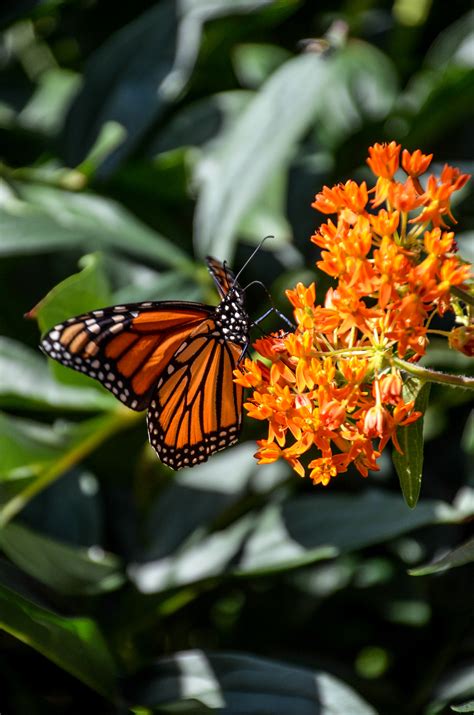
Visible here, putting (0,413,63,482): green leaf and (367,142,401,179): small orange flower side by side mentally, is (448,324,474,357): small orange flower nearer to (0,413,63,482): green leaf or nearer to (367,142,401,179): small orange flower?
(367,142,401,179): small orange flower

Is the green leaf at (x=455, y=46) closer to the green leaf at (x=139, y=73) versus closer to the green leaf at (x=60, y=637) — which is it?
the green leaf at (x=139, y=73)

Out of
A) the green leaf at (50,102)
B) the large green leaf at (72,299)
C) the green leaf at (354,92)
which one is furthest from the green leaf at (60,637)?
the green leaf at (354,92)

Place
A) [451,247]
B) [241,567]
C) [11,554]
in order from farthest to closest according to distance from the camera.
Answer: [241,567], [11,554], [451,247]

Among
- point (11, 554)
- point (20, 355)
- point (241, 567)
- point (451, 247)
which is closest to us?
point (451, 247)

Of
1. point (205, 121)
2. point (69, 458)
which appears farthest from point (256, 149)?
point (69, 458)

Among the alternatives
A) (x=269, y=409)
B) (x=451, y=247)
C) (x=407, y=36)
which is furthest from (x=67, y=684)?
(x=407, y=36)

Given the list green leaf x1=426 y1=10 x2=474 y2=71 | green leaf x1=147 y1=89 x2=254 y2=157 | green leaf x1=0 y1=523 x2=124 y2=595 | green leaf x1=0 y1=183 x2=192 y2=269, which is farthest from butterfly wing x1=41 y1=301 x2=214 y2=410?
green leaf x1=426 y1=10 x2=474 y2=71

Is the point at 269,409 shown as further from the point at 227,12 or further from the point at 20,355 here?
the point at 227,12
